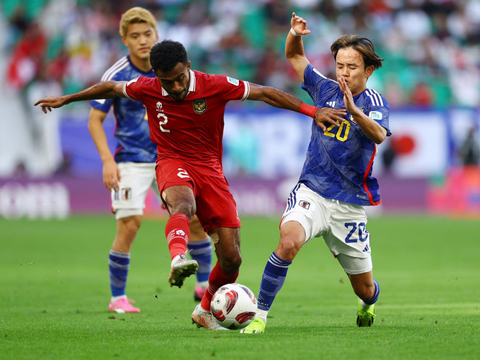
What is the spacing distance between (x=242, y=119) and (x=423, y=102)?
232 inches

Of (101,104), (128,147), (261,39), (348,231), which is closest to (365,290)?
(348,231)

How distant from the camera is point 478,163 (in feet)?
67.6

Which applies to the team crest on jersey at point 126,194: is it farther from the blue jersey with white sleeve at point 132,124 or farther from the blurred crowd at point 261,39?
the blurred crowd at point 261,39

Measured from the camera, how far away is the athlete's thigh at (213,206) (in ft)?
18.7

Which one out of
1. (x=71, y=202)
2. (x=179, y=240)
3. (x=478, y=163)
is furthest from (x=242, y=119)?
(x=179, y=240)

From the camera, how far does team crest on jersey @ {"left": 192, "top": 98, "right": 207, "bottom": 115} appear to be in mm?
5691

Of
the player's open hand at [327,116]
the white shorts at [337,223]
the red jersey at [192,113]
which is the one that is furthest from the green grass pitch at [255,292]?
the player's open hand at [327,116]

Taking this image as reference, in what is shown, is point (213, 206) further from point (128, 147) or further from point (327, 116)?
point (128, 147)

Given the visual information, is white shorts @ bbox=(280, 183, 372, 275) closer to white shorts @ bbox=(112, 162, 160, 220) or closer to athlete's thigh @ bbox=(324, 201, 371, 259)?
athlete's thigh @ bbox=(324, 201, 371, 259)

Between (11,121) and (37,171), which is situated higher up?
(11,121)

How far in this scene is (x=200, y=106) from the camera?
18.7ft

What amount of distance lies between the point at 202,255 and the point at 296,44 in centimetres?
257

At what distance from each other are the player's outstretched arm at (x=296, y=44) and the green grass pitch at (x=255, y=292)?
2145 mm

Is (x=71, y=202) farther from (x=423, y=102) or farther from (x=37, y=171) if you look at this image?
(x=423, y=102)
